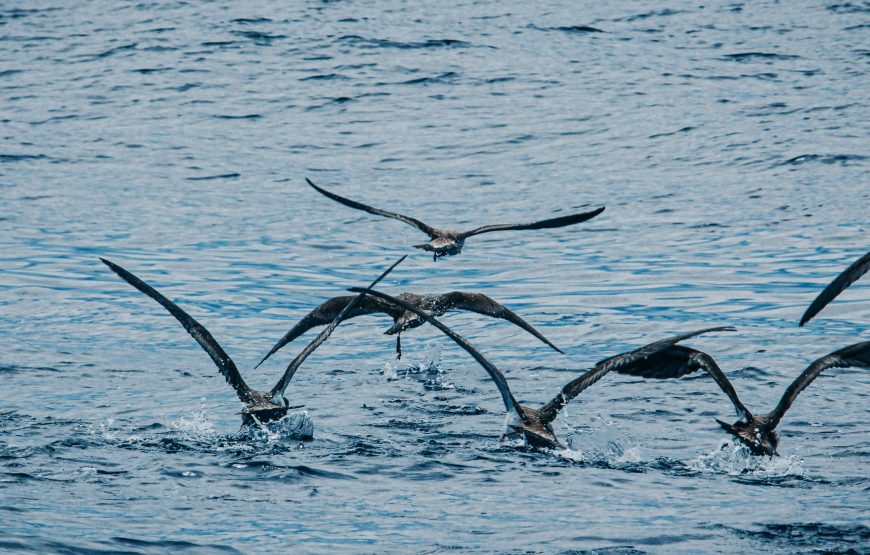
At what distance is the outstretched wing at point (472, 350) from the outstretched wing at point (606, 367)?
0.99ft

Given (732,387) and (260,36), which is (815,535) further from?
(260,36)

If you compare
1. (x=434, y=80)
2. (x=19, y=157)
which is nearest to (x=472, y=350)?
(x=19, y=157)

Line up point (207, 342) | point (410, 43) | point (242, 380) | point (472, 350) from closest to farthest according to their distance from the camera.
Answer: point (472, 350) < point (207, 342) < point (242, 380) < point (410, 43)

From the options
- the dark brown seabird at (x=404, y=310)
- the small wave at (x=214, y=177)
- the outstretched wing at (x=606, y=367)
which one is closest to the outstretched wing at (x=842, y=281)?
the outstretched wing at (x=606, y=367)

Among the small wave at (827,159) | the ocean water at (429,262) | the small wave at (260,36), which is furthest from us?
the small wave at (260,36)

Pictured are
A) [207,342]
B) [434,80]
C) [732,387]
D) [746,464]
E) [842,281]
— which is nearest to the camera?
[732,387]

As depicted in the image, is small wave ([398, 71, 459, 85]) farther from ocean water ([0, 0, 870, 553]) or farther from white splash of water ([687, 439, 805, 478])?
white splash of water ([687, 439, 805, 478])

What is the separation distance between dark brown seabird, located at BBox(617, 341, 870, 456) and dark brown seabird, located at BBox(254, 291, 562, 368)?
1.80 metres

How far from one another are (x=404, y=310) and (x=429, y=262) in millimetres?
8017

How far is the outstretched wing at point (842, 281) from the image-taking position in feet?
33.2

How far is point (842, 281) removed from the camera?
10297 mm

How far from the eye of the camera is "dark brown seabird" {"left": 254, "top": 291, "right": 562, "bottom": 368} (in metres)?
12.0

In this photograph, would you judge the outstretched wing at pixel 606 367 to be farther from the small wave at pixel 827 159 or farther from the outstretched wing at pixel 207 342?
the small wave at pixel 827 159

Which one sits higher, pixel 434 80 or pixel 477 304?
pixel 434 80
